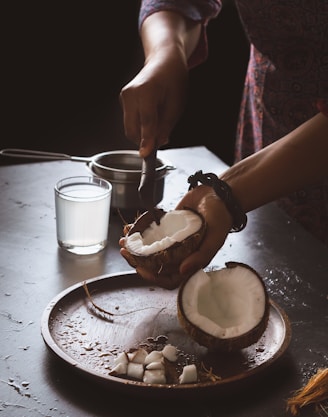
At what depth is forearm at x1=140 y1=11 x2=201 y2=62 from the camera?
1.87m

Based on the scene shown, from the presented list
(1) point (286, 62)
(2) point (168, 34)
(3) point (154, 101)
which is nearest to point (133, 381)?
(3) point (154, 101)

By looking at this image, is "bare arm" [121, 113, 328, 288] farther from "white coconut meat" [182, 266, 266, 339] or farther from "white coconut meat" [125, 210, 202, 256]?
"white coconut meat" [182, 266, 266, 339]

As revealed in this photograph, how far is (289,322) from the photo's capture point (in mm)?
1401

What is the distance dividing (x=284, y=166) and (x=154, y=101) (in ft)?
1.12

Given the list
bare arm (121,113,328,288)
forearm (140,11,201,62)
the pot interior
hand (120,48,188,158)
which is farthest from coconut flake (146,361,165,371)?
forearm (140,11,201,62)

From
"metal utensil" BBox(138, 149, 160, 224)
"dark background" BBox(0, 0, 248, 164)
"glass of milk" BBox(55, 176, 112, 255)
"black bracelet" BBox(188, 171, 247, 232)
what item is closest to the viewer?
"black bracelet" BBox(188, 171, 247, 232)

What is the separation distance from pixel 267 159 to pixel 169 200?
531mm

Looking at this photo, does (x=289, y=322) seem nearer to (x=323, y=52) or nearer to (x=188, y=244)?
(x=188, y=244)

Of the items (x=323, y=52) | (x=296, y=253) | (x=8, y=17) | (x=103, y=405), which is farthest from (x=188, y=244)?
(x=8, y=17)

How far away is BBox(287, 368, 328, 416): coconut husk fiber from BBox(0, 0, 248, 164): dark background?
2713 millimetres

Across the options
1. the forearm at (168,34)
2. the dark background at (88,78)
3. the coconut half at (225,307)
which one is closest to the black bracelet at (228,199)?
the coconut half at (225,307)

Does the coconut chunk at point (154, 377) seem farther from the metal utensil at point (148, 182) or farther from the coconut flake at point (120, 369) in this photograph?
the metal utensil at point (148, 182)

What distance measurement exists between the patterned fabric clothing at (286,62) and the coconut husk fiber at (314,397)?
86 cm

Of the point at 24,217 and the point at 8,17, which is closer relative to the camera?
the point at 24,217
